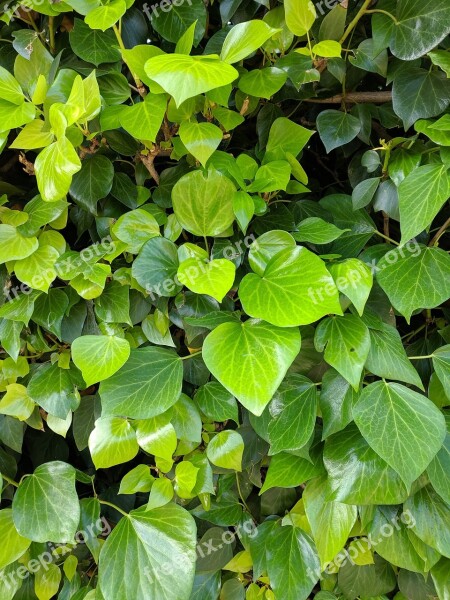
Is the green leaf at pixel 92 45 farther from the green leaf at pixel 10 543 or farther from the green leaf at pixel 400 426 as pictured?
the green leaf at pixel 10 543

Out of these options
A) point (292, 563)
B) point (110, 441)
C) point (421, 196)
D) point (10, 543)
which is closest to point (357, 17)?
point (421, 196)

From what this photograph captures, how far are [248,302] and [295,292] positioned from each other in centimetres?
5

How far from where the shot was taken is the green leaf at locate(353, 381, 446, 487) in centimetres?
49

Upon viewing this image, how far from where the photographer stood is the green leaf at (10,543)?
2.09 ft

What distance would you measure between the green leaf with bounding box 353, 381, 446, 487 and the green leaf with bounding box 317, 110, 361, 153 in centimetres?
30

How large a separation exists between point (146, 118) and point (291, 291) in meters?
0.25

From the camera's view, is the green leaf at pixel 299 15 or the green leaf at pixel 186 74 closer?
the green leaf at pixel 186 74

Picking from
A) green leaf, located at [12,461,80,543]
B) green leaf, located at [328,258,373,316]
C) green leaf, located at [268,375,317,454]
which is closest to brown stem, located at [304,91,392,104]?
green leaf, located at [328,258,373,316]

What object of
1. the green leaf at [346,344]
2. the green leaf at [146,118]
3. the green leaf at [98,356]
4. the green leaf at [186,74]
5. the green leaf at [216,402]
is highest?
the green leaf at [186,74]

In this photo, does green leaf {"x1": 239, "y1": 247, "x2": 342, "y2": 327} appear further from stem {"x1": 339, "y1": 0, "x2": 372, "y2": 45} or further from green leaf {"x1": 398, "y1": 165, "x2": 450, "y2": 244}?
stem {"x1": 339, "y1": 0, "x2": 372, "y2": 45}

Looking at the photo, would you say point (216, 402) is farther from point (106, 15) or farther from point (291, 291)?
point (106, 15)

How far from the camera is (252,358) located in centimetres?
47

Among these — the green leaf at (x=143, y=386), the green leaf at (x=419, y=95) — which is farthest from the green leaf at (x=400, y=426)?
the green leaf at (x=419, y=95)

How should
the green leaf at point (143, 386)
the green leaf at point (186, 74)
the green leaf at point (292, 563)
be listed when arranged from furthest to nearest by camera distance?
the green leaf at point (292, 563), the green leaf at point (143, 386), the green leaf at point (186, 74)
